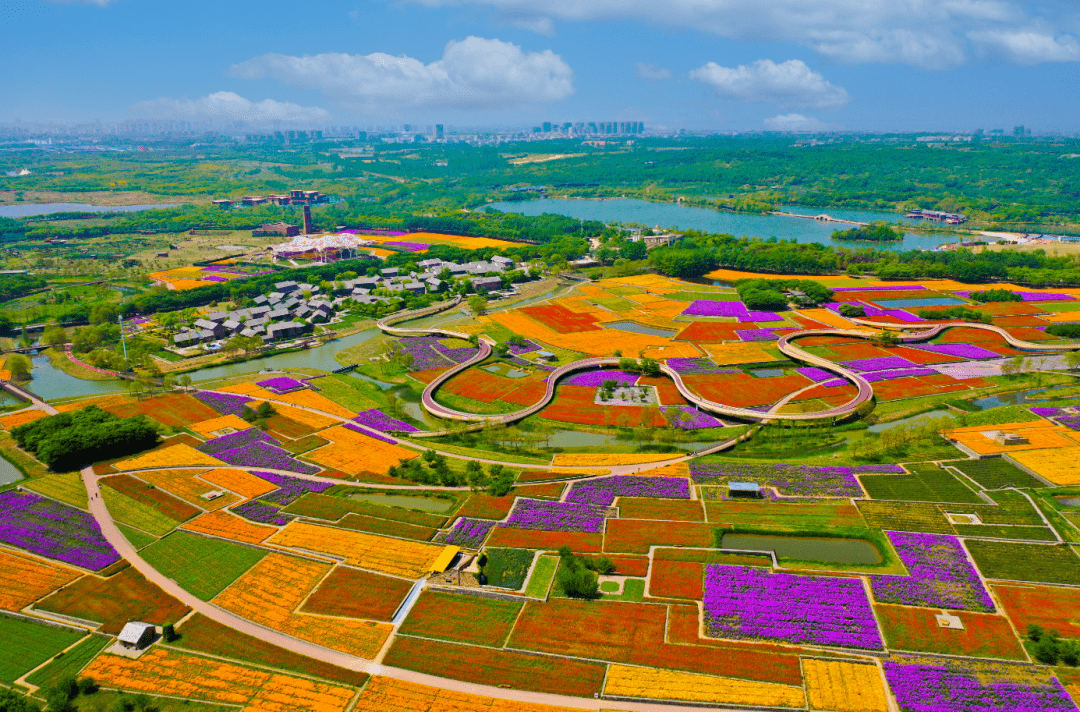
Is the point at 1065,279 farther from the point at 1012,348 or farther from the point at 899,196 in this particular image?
the point at 899,196

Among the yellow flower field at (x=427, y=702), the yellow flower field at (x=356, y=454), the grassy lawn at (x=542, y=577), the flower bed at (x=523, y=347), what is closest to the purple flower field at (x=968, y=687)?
the yellow flower field at (x=427, y=702)

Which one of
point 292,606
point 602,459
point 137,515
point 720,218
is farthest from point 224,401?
point 720,218

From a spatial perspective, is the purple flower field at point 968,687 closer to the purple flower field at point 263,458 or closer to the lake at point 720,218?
the purple flower field at point 263,458

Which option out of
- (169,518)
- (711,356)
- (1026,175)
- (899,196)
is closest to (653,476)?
(711,356)

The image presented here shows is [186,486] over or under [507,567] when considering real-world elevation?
under

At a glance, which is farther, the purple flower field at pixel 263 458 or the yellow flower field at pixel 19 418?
the yellow flower field at pixel 19 418

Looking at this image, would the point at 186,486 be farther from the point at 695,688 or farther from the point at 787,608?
the point at 787,608

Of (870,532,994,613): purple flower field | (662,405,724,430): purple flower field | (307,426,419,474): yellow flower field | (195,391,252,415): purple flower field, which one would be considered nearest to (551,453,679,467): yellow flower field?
(662,405,724,430): purple flower field
